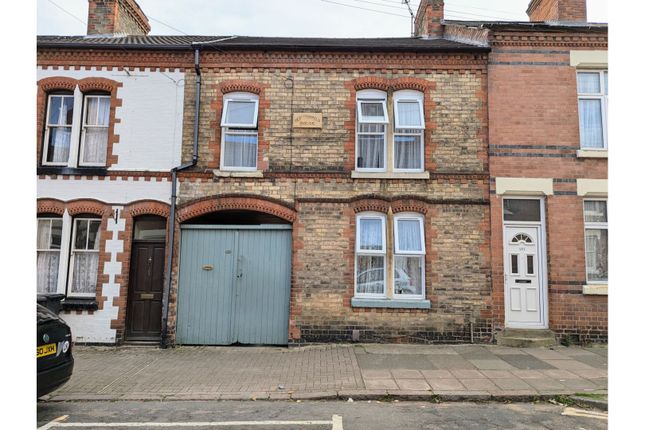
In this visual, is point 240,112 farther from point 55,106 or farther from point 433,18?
point 433,18

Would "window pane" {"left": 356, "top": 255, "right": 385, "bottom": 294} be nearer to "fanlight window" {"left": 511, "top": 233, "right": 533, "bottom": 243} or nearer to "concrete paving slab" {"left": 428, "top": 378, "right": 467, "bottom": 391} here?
"concrete paving slab" {"left": 428, "top": 378, "right": 467, "bottom": 391}

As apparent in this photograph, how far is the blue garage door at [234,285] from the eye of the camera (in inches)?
382

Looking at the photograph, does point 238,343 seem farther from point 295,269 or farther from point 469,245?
→ point 469,245

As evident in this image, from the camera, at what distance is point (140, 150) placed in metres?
10.2

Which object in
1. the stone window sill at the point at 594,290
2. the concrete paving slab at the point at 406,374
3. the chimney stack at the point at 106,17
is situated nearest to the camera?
the concrete paving slab at the point at 406,374

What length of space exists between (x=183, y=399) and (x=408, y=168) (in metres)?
6.82

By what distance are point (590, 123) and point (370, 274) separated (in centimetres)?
641

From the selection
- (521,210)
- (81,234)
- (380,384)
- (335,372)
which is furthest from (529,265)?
(81,234)

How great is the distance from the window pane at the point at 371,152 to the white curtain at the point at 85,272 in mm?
6614

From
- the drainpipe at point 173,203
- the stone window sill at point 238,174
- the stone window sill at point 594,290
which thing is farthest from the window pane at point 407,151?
the drainpipe at point 173,203

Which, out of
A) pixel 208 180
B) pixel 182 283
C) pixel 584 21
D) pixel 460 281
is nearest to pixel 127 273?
pixel 182 283

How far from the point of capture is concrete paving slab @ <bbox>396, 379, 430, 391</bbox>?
6.64m

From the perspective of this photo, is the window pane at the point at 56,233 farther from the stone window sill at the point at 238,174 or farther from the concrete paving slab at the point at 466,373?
the concrete paving slab at the point at 466,373

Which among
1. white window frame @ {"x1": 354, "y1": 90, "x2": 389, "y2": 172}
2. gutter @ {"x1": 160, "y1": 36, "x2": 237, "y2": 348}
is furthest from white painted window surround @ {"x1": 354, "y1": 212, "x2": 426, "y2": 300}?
gutter @ {"x1": 160, "y1": 36, "x2": 237, "y2": 348}
